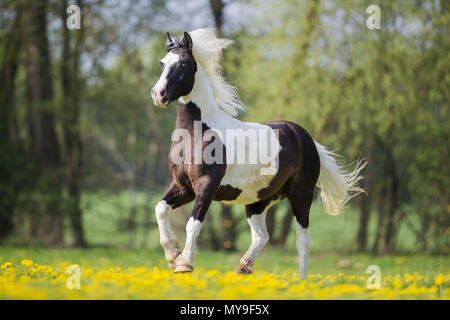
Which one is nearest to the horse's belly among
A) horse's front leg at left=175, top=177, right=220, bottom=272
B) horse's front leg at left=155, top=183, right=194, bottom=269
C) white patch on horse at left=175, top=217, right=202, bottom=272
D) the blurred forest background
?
horse's front leg at left=175, top=177, right=220, bottom=272

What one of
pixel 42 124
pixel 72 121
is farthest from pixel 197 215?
pixel 42 124

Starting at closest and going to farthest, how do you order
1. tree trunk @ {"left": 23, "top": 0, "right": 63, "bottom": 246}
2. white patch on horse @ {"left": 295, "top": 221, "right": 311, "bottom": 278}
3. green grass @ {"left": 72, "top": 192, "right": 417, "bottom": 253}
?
1. white patch on horse @ {"left": 295, "top": 221, "right": 311, "bottom": 278}
2. tree trunk @ {"left": 23, "top": 0, "right": 63, "bottom": 246}
3. green grass @ {"left": 72, "top": 192, "right": 417, "bottom": 253}

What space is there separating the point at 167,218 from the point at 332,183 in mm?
2138

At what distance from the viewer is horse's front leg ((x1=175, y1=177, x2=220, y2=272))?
4.70 meters

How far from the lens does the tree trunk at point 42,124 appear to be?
50.4 feet

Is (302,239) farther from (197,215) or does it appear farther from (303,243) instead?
(197,215)

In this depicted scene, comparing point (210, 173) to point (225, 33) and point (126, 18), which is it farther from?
point (126, 18)

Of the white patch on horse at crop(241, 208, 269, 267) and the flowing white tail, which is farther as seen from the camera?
the flowing white tail

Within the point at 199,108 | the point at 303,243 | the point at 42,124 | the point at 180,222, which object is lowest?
the point at 180,222

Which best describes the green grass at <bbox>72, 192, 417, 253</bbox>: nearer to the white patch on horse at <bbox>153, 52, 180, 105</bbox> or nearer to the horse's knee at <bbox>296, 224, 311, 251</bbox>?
the horse's knee at <bbox>296, 224, 311, 251</bbox>

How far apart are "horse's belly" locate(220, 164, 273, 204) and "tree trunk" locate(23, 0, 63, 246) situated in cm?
1097

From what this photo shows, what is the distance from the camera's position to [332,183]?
6223mm
